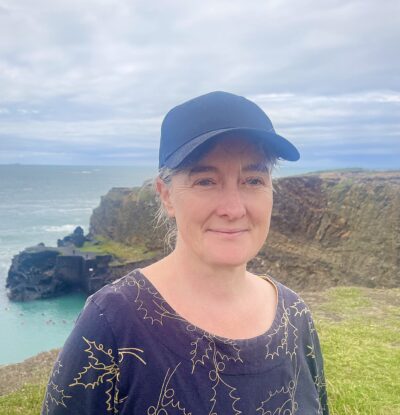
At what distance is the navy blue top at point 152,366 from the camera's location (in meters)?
1.82

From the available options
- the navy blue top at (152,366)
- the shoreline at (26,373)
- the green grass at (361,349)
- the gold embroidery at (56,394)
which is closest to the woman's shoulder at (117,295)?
the navy blue top at (152,366)

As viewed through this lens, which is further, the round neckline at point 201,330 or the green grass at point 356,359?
the green grass at point 356,359

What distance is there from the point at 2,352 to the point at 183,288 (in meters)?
32.7

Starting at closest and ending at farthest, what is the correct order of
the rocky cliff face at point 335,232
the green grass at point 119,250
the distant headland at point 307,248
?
the rocky cliff face at point 335,232
the distant headland at point 307,248
the green grass at point 119,250

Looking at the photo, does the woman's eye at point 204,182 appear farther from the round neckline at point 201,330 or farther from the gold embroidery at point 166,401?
the gold embroidery at point 166,401

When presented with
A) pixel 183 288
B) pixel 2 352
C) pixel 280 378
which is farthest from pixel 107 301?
pixel 2 352

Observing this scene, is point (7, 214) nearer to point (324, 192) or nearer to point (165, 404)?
point (324, 192)

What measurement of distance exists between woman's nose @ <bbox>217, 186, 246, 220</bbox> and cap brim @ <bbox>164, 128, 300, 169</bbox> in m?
0.21

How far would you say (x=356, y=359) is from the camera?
6.01 m

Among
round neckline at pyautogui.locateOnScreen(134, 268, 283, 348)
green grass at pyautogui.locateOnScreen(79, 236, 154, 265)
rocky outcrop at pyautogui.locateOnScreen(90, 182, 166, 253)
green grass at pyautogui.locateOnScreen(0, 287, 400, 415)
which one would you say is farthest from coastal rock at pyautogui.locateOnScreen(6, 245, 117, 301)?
round neckline at pyautogui.locateOnScreen(134, 268, 283, 348)

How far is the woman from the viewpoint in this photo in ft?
5.98

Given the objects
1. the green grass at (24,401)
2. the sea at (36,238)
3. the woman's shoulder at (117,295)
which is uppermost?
the woman's shoulder at (117,295)

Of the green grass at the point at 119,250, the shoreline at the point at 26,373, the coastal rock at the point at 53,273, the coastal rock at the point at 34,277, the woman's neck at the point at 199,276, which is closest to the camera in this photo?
the woman's neck at the point at 199,276

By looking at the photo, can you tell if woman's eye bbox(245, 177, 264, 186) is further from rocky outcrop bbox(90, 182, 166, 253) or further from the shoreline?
rocky outcrop bbox(90, 182, 166, 253)
